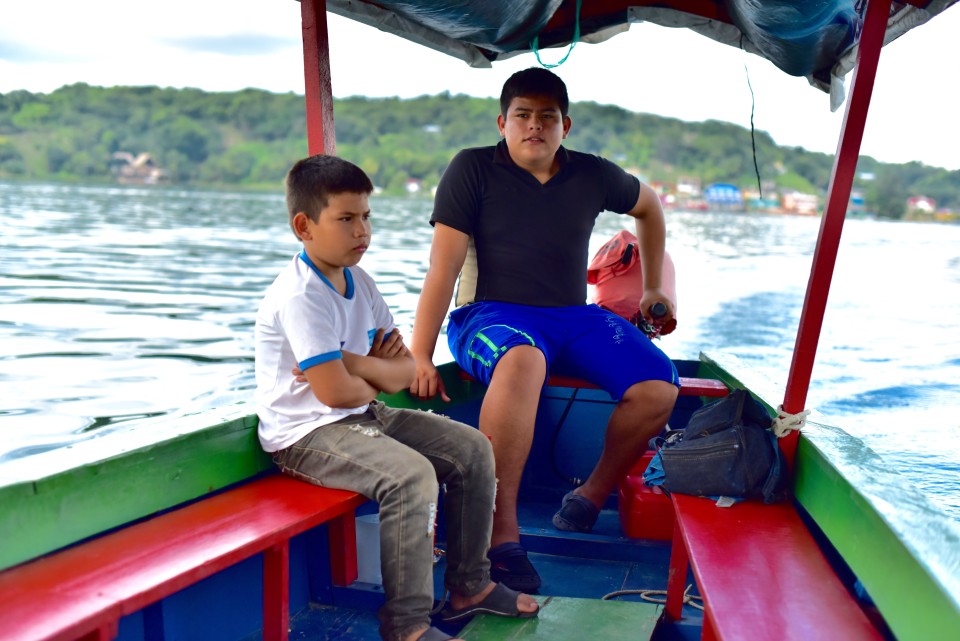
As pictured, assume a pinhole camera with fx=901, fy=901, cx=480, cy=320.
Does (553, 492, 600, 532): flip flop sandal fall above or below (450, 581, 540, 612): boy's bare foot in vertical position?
below

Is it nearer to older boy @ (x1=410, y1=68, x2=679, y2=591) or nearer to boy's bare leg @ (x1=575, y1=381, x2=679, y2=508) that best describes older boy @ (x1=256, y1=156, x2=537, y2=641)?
older boy @ (x1=410, y1=68, x2=679, y2=591)

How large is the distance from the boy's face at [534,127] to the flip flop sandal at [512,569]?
121 cm

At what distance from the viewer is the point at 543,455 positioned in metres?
3.26

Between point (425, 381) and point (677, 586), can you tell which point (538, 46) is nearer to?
point (425, 381)

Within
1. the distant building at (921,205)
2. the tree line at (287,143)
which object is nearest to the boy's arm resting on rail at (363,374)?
the tree line at (287,143)

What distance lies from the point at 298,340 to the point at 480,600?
75 centimetres

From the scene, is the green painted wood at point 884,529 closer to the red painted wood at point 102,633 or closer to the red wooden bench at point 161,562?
the red wooden bench at point 161,562

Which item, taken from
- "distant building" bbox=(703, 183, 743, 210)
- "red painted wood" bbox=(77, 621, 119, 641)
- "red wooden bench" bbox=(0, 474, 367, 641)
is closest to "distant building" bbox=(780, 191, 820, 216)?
"distant building" bbox=(703, 183, 743, 210)

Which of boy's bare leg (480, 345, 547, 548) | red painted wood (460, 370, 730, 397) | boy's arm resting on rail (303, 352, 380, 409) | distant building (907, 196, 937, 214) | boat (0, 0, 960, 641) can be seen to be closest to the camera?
boat (0, 0, 960, 641)

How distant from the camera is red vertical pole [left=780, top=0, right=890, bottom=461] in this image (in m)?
2.08

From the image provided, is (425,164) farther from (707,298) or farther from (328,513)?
(328,513)

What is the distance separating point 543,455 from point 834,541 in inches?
58.8

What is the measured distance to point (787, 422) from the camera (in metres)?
2.27

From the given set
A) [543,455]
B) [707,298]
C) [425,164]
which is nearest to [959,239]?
[707,298]
